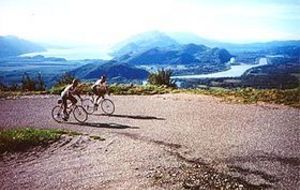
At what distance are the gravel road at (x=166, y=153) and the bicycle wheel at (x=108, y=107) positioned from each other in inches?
15.1

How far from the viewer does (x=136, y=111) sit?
58.8 ft

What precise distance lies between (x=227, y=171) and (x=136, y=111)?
8.75 m

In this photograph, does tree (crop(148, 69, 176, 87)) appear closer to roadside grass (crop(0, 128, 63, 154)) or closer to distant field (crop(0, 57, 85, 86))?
distant field (crop(0, 57, 85, 86))

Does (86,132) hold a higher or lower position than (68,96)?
lower

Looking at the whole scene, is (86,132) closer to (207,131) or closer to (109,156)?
(109,156)

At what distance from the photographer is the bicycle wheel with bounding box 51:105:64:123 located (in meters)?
15.8

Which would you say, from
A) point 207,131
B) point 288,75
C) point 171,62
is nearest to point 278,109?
point 207,131

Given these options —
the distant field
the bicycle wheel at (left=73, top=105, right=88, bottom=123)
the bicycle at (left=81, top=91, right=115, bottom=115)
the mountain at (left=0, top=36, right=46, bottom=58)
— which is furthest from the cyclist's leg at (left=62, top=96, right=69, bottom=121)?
the mountain at (left=0, top=36, right=46, bottom=58)

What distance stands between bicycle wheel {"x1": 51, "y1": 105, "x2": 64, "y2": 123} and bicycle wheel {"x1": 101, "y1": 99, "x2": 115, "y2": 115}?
1993mm

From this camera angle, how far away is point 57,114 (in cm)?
1590

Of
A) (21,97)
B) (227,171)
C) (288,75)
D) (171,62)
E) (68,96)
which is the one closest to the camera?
(227,171)

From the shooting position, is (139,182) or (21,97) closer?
(139,182)

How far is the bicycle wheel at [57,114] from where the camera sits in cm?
1582

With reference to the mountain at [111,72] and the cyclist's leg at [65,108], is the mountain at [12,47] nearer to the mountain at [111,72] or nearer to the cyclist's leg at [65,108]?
the mountain at [111,72]
